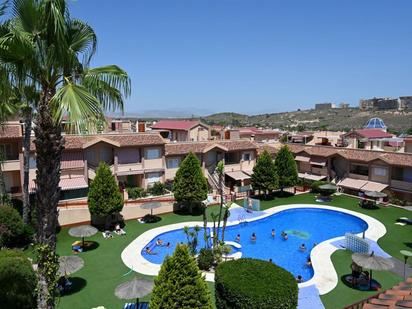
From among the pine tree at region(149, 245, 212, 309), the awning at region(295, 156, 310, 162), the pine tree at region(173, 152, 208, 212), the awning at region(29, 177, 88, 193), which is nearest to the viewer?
the pine tree at region(149, 245, 212, 309)

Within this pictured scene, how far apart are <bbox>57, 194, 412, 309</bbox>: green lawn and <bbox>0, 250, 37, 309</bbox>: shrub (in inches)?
114

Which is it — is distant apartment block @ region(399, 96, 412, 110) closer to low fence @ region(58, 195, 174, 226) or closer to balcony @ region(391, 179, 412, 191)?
balcony @ region(391, 179, 412, 191)

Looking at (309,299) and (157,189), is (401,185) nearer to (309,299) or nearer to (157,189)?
(309,299)

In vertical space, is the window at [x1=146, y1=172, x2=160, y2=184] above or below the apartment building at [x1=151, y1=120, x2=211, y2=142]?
below

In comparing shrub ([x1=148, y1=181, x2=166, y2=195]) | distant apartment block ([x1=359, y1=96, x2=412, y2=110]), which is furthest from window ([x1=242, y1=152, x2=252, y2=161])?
distant apartment block ([x1=359, y1=96, x2=412, y2=110])

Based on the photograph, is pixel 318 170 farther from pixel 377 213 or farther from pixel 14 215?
pixel 14 215

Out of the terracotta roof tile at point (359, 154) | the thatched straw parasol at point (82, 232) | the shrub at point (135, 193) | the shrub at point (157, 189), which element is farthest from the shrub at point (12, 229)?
the terracotta roof tile at point (359, 154)

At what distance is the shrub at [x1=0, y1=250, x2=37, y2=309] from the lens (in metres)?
16.5

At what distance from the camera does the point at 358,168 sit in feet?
153

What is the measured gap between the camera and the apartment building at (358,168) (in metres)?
41.4

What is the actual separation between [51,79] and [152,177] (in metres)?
33.4

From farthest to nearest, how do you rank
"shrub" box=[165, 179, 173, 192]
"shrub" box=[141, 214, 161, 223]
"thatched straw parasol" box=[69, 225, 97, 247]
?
"shrub" box=[165, 179, 173, 192] → "shrub" box=[141, 214, 161, 223] → "thatched straw parasol" box=[69, 225, 97, 247]

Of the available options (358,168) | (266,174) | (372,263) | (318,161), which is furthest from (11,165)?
(358,168)

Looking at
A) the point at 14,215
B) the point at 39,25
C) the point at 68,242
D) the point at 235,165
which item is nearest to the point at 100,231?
the point at 68,242
